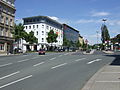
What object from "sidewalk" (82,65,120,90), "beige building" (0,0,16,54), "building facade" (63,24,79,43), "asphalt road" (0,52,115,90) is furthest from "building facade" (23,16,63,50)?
"sidewalk" (82,65,120,90)

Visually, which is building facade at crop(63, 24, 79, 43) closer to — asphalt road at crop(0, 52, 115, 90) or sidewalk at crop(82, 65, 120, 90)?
asphalt road at crop(0, 52, 115, 90)

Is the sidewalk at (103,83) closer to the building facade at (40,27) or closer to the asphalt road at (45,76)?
the asphalt road at (45,76)

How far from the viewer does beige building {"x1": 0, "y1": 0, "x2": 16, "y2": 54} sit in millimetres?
48838

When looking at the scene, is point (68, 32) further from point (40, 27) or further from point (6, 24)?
point (6, 24)

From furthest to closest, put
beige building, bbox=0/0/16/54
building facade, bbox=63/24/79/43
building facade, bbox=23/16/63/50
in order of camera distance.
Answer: building facade, bbox=63/24/79/43, building facade, bbox=23/16/63/50, beige building, bbox=0/0/16/54

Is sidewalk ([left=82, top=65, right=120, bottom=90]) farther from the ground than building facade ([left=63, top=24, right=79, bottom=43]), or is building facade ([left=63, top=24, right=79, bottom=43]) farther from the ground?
building facade ([left=63, top=24, right=79, bottom=43])

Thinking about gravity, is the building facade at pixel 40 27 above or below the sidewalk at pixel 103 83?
above

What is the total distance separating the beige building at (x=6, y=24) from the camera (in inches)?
1923

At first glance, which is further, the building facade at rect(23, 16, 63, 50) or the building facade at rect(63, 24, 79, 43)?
the building facade at rect(63, 24, 79, 43)

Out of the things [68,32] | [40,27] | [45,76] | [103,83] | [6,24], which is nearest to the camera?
[103,83]

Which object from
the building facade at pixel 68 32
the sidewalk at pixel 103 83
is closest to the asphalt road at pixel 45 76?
the sidewalk at pixel 103 83

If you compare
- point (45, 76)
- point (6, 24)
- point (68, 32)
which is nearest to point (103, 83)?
point (45, 76)

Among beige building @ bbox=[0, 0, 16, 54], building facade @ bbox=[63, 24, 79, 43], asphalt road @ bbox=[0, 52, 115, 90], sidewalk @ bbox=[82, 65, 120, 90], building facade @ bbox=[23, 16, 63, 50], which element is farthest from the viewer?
building facade @ bbox=[63, 24, 79, 43]

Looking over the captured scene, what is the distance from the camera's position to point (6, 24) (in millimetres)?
51000
